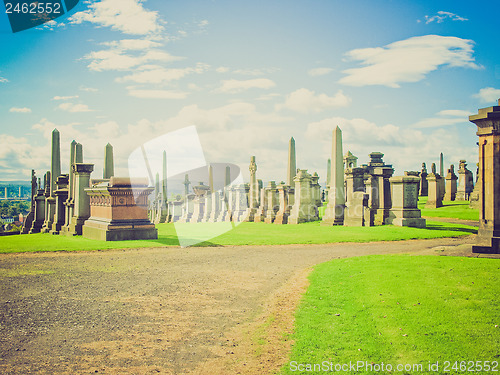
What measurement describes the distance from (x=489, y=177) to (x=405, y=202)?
10589mm

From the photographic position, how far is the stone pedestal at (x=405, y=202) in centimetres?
1977

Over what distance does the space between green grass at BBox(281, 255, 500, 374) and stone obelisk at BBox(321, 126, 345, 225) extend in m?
14.1

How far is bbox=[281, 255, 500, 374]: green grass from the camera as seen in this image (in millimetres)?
4520

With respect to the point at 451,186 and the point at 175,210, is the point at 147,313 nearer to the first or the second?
the point at 175,210

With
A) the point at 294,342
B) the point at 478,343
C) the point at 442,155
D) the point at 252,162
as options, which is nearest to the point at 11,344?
the point at 294,342

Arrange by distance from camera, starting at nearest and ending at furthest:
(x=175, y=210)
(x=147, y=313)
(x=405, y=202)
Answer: (x=147, y=313)
(x=405, y=202)
(x=175, y=210)

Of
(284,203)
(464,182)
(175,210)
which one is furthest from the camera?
(175,210)

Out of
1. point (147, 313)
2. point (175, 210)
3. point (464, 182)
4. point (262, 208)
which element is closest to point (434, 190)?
point (464, 182)

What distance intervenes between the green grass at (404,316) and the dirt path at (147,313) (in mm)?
468

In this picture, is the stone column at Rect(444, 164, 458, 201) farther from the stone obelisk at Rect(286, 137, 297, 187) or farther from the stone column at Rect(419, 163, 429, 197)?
the stone obelisk at Rect(286, 137, 297, 187)

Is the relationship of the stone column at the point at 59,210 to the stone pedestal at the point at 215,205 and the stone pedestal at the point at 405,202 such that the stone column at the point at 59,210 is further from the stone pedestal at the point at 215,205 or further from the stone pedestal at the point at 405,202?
the stone pedestal at the point at 405,202

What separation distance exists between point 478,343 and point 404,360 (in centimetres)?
97

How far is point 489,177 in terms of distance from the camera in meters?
9.64

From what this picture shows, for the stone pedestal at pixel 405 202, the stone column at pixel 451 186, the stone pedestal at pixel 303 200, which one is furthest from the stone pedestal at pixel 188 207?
the stone column at pixel 451 186
